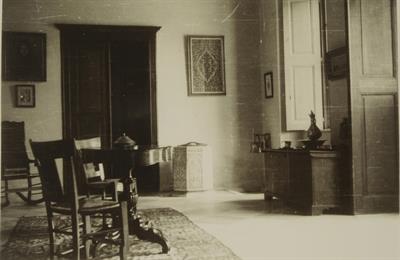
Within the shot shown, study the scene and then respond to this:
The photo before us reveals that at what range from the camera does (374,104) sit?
4.98 metres

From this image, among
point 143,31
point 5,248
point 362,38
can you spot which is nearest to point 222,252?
point 5,248

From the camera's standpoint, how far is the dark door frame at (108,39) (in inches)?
287

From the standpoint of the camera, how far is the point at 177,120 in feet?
25.1

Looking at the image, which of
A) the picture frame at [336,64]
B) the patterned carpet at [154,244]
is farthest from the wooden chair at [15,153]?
the picture frame at [336,64]

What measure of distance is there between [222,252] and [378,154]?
2.45 m

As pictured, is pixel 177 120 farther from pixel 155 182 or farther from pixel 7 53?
pixel 7 53

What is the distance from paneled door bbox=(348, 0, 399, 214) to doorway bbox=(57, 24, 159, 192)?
3.58m

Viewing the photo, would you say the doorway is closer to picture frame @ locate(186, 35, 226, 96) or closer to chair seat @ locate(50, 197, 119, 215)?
picture frame @ locate(186, 35, 226, 96)

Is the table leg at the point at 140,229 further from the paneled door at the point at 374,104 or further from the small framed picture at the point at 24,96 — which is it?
the small framed picture at the point at 24,96

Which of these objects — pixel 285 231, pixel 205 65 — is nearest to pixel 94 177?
pixel 285 231

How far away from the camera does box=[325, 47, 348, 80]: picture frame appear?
5.25m

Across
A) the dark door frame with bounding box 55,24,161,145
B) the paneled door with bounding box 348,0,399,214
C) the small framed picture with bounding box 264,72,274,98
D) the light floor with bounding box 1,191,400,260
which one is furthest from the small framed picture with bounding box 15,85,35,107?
the paneled door with bounding box 348,0,399,214

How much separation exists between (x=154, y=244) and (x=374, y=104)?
Answer: 113 inches

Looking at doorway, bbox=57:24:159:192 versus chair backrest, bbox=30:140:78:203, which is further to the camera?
doorway, bbox=57:24:159:192
